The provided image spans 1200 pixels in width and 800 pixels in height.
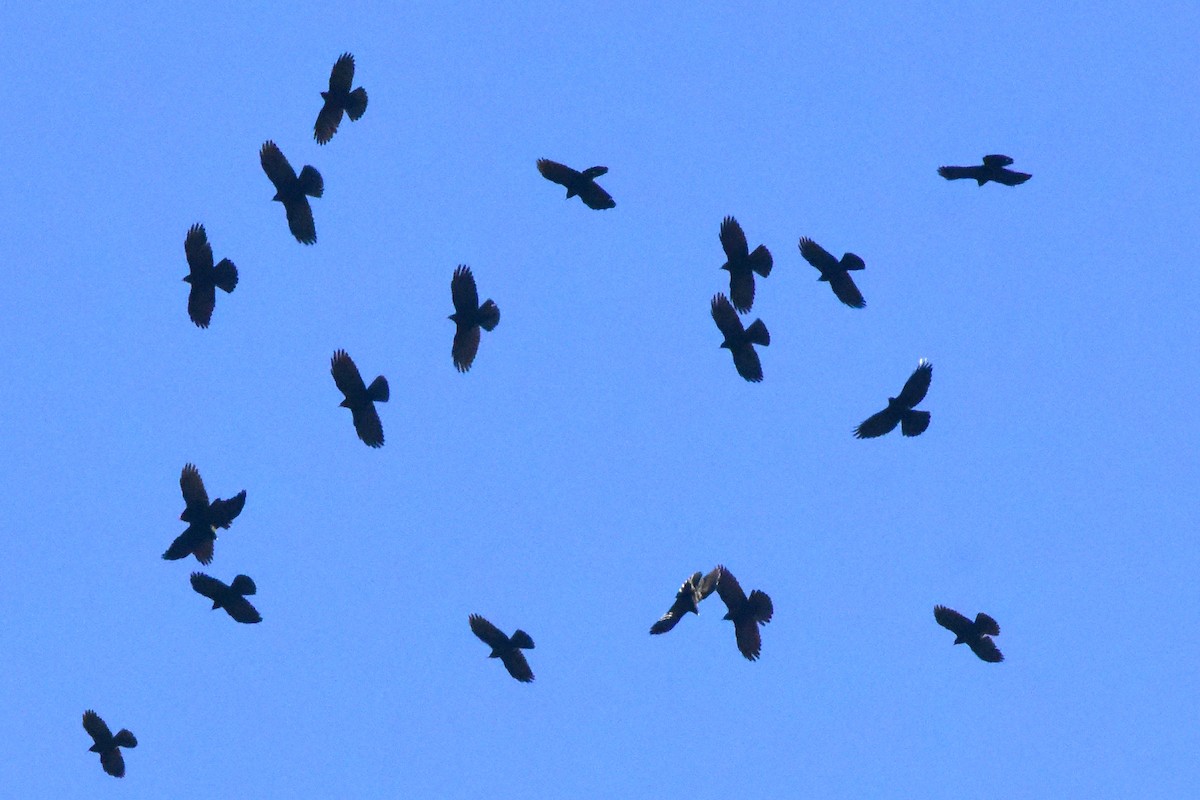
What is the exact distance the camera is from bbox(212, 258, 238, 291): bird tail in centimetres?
2305

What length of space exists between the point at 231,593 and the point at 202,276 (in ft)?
13.1

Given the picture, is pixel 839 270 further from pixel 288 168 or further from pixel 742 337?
pixel 288 168

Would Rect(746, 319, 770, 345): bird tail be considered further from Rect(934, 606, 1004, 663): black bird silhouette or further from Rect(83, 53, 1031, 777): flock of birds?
Rect(934, 606, 1004, 663): black bird silhouette

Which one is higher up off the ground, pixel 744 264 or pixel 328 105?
pixel 328 105

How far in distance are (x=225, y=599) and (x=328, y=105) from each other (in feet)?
20.9

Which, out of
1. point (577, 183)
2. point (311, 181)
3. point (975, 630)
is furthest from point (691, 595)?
point (311, 181)

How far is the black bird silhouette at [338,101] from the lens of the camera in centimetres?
2309

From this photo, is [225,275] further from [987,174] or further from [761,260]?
[987,174]

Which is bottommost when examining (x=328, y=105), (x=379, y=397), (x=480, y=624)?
(x=480, y=624)

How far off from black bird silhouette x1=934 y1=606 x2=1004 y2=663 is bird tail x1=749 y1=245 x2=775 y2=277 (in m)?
4.83

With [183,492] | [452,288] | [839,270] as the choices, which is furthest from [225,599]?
[839,270]

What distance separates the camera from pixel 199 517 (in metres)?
22.5

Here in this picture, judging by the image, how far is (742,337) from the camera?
22781mm

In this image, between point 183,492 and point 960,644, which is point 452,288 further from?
point 960,644
